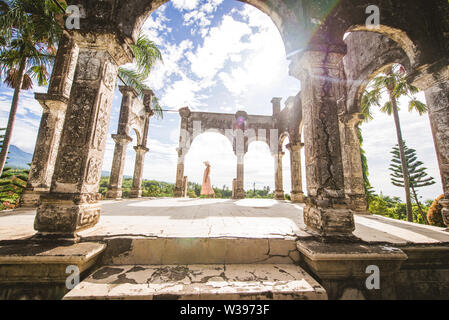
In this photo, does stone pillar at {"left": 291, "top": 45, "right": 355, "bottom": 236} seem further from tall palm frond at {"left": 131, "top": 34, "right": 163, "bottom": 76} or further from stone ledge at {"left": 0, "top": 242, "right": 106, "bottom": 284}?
tall palm frond at {"left": 131, "top": 34, "right": 163, "bottom": 76}

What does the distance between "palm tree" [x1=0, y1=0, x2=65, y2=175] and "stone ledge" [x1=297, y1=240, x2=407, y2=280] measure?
26.1 ft

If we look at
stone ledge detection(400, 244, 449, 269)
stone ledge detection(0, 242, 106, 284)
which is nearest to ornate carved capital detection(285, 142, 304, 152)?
stone ledge detection(400, 244, 449, 269)

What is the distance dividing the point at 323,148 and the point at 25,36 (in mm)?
Answer: 9518

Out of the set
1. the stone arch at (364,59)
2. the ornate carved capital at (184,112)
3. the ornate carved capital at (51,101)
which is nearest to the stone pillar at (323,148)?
the stone arch at (364,59)

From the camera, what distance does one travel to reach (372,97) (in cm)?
976

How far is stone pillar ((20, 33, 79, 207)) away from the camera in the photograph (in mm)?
4801

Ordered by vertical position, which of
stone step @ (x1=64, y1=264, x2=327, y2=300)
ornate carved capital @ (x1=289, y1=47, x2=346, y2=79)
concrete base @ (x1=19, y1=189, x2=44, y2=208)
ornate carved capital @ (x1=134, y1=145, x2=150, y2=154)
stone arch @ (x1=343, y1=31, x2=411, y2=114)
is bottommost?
stone step @ (x1=64, y1=264, x2=327, y2=300)

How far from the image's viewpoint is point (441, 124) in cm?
329

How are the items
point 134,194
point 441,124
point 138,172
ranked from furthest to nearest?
point 138,172 < point 134,194 < point 441,124

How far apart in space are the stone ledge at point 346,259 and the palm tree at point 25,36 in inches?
314

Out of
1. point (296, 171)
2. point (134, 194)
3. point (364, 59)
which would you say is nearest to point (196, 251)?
point (364, 59)

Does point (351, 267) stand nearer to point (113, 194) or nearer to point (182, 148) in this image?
point (113, 194)

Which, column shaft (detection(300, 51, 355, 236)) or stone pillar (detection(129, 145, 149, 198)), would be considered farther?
stone pillar (detection(129, 145, 149, 198))
